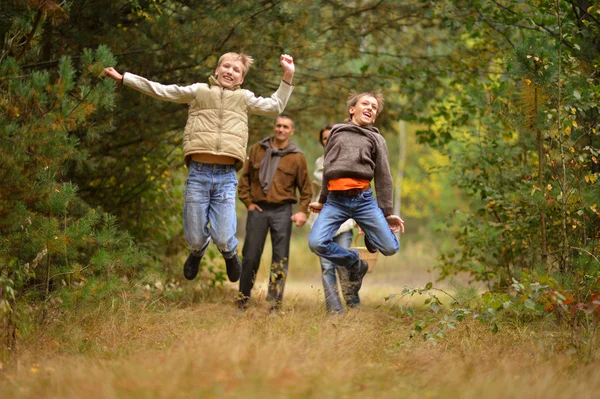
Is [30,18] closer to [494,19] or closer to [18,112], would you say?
[18,112]

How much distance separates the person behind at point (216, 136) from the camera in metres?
6.94

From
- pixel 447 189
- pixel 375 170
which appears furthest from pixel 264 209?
pixel 447 189

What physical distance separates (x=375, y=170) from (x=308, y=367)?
10.2 ft

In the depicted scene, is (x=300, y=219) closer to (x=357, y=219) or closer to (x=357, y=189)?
(x=357, y=219)

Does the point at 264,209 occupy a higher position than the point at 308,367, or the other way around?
the point at 264,209

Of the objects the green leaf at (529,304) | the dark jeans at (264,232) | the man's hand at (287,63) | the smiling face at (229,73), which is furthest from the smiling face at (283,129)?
the green leaf at (529,304)

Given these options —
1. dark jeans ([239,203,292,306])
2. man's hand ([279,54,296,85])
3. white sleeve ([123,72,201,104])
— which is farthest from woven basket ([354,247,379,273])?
white sleeve ([123,72,201,104])

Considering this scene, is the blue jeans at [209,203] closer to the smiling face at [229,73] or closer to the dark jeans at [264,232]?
the smiling face at [229,73]

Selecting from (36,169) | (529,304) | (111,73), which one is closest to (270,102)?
(111,73)

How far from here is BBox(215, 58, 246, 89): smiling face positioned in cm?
709

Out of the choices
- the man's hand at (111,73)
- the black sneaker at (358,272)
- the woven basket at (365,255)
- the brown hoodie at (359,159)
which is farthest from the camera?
the woven basket at (365,255)

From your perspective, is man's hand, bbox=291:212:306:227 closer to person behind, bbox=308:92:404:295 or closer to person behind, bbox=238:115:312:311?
person behind, bbox=238:115:312:311

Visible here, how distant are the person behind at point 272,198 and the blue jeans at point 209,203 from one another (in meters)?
1.31

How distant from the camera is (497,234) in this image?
8711 mm
